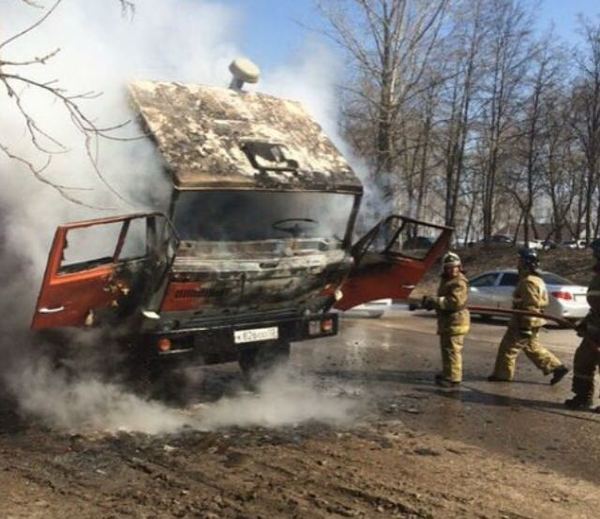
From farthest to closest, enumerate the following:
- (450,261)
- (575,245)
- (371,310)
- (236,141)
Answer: (575,245) < (371,310) < (450,261) < (236,141)

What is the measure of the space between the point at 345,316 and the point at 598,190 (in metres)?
27.4

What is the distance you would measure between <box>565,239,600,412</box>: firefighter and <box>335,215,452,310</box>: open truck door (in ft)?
4.91

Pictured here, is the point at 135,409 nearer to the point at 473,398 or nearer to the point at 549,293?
the point at 473,398

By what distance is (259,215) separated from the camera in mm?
6781

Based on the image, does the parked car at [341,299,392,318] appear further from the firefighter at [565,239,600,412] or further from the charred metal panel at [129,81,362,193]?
the charred metal panel at [129,81,362,193]

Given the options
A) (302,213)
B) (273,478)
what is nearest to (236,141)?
Result: (302,213)

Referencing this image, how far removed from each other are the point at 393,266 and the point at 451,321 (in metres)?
0.99

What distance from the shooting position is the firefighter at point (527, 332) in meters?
8.59

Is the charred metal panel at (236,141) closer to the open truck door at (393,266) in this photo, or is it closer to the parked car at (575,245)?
the open truck door at (393,266)

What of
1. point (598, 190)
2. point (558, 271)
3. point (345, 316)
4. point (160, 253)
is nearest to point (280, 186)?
point (160, 253)

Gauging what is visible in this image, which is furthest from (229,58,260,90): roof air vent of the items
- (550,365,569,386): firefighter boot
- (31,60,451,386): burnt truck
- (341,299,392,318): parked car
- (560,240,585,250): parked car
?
(560,240,585,250): parked car

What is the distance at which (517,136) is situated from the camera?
35.2m

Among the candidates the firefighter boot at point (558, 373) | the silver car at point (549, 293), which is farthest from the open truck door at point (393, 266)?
the silver car at point (549, 293)

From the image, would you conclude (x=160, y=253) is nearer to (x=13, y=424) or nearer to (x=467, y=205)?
(x=13, y=424)
